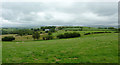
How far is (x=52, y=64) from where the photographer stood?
9414 mm

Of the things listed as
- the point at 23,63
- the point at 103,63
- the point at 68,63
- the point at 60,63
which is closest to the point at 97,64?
the point at 103,63

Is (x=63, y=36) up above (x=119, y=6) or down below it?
below

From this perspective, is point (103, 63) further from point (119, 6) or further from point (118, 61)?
point (119, 6)

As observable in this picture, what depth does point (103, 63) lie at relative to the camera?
30.0 ft

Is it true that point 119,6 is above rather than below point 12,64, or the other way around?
above

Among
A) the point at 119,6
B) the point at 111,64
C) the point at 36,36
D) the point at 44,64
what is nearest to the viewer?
the point at 111,64

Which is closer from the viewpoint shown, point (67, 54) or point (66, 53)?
point (67, 54)

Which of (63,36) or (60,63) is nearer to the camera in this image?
(60,63)

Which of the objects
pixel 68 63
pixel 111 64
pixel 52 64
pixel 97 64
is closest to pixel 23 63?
pixel 52 64

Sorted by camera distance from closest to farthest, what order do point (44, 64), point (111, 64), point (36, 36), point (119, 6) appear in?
1. point (111, 64)
2. point (44, 64)
3. point (119, 6)
4. point (36, 36)

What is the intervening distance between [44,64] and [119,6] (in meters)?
16.8

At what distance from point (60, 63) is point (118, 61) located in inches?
267

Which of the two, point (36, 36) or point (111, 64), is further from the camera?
point (36, 36)

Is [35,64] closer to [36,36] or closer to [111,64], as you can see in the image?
[111,64]
